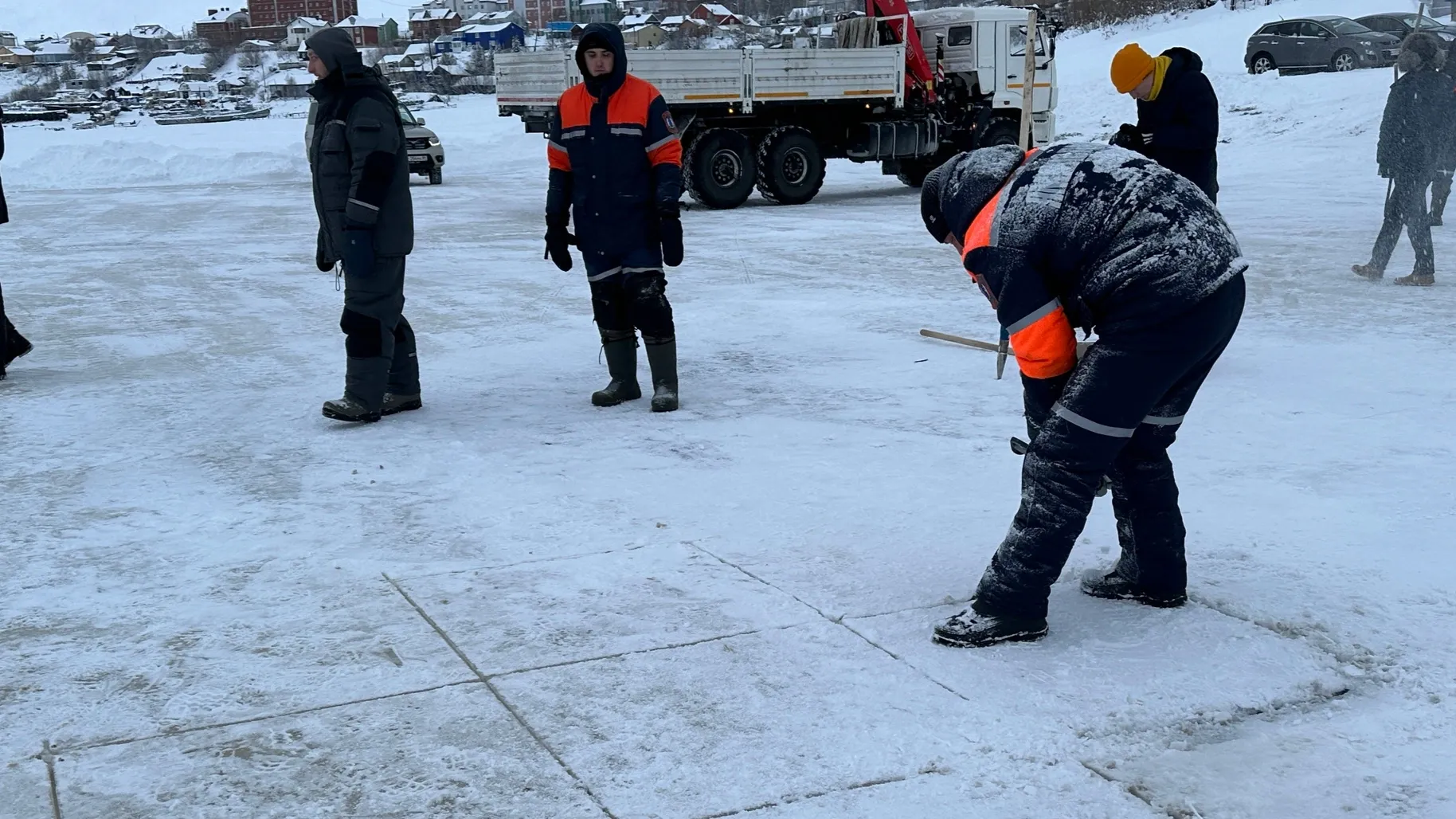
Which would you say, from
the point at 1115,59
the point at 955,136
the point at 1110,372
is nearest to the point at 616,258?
the point at 1115,59

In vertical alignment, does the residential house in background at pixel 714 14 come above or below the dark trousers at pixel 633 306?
above

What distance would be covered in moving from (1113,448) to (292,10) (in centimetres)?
14474

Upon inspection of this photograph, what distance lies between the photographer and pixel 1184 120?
253 inches

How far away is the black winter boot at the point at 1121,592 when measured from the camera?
3.77 meters

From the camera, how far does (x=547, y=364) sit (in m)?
7.75

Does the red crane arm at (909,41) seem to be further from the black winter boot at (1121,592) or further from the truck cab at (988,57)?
the black winter boot at (1121,592)

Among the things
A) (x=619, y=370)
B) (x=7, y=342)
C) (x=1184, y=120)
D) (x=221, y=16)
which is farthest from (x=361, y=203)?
Answer: (x=221, y=16)

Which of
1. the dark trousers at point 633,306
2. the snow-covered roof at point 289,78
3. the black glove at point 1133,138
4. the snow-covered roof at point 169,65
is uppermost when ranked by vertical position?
the snow-covered roof at point 169,65

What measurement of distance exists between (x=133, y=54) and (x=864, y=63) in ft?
383

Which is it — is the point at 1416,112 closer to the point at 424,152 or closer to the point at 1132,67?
the point at 1132,67

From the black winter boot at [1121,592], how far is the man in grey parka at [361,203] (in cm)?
355

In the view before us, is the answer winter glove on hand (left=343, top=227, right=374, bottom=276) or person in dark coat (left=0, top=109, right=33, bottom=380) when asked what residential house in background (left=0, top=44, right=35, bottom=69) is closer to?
person in dark coat (left=0, top=109, right=33, bottom=380)

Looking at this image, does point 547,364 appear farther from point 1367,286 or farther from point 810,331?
point 1367,286

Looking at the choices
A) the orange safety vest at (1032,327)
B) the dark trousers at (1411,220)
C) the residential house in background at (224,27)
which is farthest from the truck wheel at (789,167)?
the residential house in background at (224,27)
